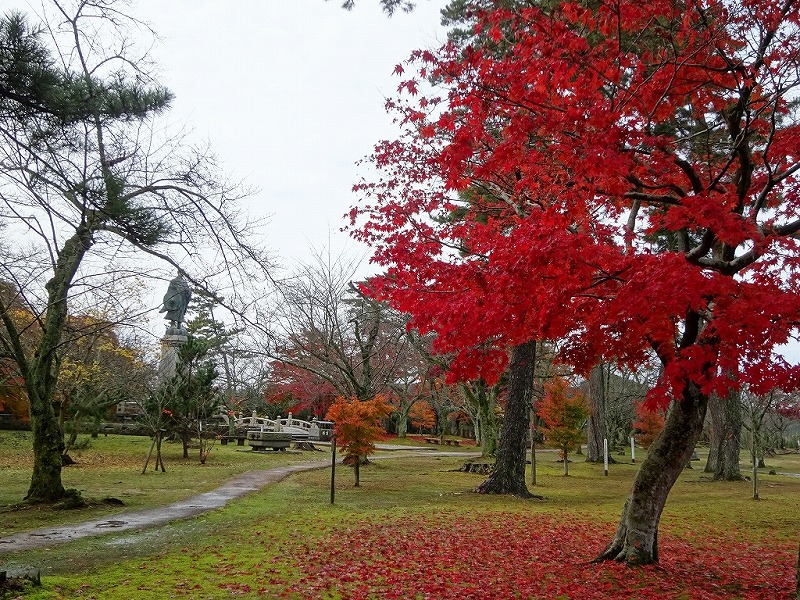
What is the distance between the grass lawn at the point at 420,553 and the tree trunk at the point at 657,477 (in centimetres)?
27

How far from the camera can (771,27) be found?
561cm

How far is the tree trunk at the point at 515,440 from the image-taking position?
579 inches

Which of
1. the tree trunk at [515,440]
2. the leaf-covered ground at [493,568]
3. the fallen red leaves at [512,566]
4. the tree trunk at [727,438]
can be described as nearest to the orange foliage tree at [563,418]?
the tree trunk at [727,438]

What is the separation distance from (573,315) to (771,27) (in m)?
3.32

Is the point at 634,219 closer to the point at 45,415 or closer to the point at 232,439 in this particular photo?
the point at 45,415

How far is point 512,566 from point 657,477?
1975 millimetres

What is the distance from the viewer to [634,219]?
7.65 metres

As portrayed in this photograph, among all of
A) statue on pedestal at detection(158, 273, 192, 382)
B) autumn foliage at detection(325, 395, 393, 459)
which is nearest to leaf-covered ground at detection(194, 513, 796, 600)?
autumn foliage at detection(325, 395, 393, 459)

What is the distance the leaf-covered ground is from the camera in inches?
226

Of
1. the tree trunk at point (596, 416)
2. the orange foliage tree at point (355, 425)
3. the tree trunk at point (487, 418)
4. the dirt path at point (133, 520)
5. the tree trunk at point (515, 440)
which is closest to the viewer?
the dirt path at point (133, 520)

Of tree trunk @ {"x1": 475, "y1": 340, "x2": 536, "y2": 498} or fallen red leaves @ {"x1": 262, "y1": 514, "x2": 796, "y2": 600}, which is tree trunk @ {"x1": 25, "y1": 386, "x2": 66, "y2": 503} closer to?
fallen red leaves @ {"x1": 262, "y1": 514, "x2": 796, "y2": 600}

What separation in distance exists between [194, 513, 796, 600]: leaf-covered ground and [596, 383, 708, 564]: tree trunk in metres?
0.25

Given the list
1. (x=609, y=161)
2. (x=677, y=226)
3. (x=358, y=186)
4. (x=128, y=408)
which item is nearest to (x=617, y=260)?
(x=677, y=226)

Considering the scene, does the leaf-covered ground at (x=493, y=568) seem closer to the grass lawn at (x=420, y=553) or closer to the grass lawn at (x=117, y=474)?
the grass lawn at (x=420, y=553)
